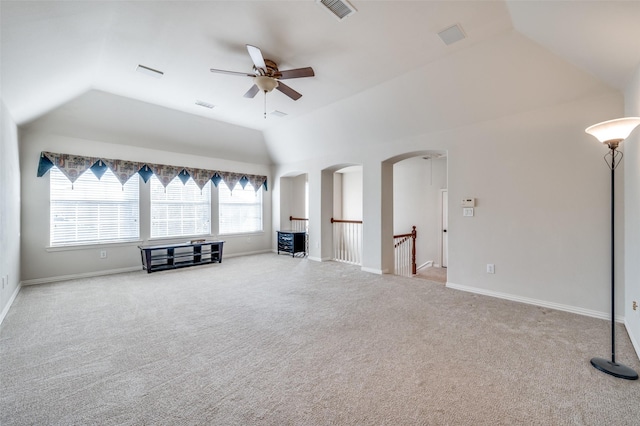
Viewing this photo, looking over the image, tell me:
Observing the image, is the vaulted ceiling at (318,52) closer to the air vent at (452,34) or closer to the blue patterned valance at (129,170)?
the air vent at (452,34)

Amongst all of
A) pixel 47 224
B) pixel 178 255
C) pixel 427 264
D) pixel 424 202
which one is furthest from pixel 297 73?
pixel 427 264

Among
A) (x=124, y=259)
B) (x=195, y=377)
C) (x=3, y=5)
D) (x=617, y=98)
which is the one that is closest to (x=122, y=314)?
(x=195, y=377)

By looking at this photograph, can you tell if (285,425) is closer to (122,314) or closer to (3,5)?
(122,314)

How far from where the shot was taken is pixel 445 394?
73.8 inches

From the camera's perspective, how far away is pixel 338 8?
8.35ft

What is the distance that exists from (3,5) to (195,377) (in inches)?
114

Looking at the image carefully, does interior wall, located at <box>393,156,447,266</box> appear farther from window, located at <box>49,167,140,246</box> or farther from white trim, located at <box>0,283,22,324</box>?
white trim, located at <box>0,283,22,324</box>

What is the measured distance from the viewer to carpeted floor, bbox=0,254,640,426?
171cm

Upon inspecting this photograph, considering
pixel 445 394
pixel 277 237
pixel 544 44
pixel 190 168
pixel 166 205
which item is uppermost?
pixel 544 44

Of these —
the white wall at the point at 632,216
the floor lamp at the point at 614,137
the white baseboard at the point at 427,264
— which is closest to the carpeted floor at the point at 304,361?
the floor lamp at the point at 614,137

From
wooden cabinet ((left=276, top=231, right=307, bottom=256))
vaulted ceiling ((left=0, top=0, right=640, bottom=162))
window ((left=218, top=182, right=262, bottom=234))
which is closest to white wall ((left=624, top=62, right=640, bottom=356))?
vaulted ceiling ((left=0, top=0, right=640, bottom=162))

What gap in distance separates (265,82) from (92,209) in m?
4.35

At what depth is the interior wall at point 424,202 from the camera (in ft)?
24.1

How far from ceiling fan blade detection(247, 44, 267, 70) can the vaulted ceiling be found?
0.84ft
